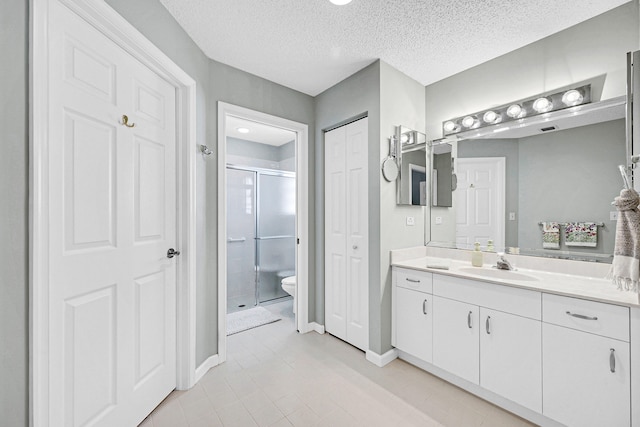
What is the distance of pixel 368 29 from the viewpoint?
5.95 feet

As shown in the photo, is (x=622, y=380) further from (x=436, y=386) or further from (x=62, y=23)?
(x=62, y=23)

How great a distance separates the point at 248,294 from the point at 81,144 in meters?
2.83

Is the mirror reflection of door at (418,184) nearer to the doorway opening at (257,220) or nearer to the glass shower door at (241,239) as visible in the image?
the doorway opening at (257,220)

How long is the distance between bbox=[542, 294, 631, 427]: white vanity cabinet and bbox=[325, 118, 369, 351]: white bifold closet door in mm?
1225

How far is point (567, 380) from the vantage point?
138cm

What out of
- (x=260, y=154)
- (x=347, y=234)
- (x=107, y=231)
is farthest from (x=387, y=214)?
(x=260, y=154)

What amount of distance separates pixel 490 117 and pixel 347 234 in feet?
4.98

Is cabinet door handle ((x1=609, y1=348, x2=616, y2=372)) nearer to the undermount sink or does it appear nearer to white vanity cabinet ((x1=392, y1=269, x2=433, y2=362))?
the undermount sink

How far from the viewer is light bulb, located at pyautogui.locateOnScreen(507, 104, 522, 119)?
197 cm

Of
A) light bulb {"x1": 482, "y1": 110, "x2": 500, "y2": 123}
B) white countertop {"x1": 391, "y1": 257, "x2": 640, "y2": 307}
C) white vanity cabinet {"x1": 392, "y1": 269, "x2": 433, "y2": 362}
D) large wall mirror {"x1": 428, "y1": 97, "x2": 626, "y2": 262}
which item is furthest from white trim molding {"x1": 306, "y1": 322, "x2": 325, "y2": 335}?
light bulb {"x1": 482, "y1": 110, "x2": 500, "y2": 123}

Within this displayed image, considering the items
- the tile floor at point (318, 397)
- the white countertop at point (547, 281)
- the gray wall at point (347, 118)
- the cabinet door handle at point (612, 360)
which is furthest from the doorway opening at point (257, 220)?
the cabinet door handle at point (612, 360)

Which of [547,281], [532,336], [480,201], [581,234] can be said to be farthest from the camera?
[480,201]

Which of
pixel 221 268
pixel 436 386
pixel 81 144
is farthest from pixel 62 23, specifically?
pixel 436 386

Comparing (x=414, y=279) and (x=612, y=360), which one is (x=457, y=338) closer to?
(x=414, y=279)
